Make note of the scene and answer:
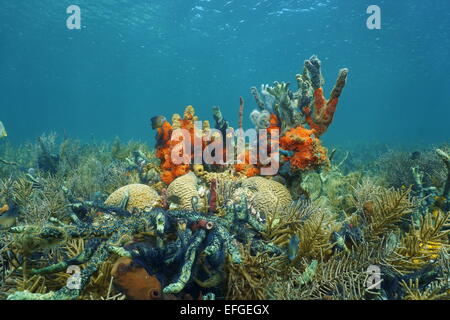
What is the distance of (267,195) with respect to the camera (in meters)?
3.93

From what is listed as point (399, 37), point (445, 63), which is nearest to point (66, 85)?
point (399, 37)

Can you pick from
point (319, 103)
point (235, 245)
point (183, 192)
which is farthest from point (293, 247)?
point (319, 103)

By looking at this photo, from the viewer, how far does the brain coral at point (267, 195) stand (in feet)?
12.3

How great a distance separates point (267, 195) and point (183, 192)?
1.37 metres

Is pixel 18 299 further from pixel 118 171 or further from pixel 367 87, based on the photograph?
pixel 367 87

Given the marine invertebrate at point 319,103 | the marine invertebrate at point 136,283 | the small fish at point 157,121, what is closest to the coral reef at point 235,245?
the marine invertebrate at point 136,283

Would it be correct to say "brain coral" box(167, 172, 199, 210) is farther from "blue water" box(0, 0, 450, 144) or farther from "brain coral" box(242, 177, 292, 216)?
"blue water" box(0, 0, 450, 144)

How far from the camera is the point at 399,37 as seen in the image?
29469 mm

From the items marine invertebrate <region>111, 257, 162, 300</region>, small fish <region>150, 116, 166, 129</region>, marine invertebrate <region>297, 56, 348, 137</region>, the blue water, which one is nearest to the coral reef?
marine invertebrate <region>111, 257, 162, 300</region>

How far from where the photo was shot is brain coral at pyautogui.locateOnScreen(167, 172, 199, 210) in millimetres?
3903

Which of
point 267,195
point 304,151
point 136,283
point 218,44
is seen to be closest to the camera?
point 136,283

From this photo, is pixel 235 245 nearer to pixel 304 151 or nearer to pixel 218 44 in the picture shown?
pixel 304 151

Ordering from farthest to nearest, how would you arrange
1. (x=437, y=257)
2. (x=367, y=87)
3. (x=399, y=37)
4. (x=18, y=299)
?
(x=367, y=87) → (x=399, y=37) → (x=437, y=257) → (x=18, y=299)
